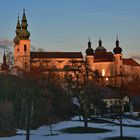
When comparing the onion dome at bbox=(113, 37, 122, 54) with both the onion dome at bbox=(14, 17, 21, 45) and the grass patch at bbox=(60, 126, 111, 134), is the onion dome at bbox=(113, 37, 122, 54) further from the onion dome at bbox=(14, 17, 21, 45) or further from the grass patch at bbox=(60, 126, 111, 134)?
the grass patch at bbox=(60, 126, 111, 134)

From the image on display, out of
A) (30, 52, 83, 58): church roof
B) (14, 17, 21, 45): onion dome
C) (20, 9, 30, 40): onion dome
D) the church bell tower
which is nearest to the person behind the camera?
(20, 9, 30, 40): onion dome

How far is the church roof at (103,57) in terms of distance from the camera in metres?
184

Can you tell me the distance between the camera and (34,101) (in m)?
46.3

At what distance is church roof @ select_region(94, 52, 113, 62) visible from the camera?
183875 mm

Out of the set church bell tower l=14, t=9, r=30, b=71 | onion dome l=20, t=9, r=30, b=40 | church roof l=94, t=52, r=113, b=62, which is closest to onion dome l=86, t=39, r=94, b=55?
church roof l=94, t=52, r=113, b=62

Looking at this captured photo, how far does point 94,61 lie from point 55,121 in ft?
377

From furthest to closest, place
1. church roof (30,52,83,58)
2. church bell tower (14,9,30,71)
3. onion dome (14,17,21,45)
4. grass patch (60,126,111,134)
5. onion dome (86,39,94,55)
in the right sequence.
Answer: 1. onion dome (86,39,94,55)
2. church roof (30,52,83,58)
3. onion dome (14,17,21,45)
4. church bell tower (14,9,30,71)
5. grass patch (60,126,111,134)

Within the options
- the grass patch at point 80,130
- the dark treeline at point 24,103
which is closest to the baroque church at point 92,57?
the dark treeline at point 24,103

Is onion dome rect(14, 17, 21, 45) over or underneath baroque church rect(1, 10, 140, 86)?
over

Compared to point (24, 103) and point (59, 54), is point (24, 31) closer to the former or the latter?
point (59, 54)

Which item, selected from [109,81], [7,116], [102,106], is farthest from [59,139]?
[109,81]

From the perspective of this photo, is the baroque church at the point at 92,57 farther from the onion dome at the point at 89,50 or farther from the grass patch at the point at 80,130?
the grass patch at the point at 80,130

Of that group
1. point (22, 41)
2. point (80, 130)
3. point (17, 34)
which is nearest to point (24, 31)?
point (22, 41)

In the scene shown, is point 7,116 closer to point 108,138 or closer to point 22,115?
point 22,115
